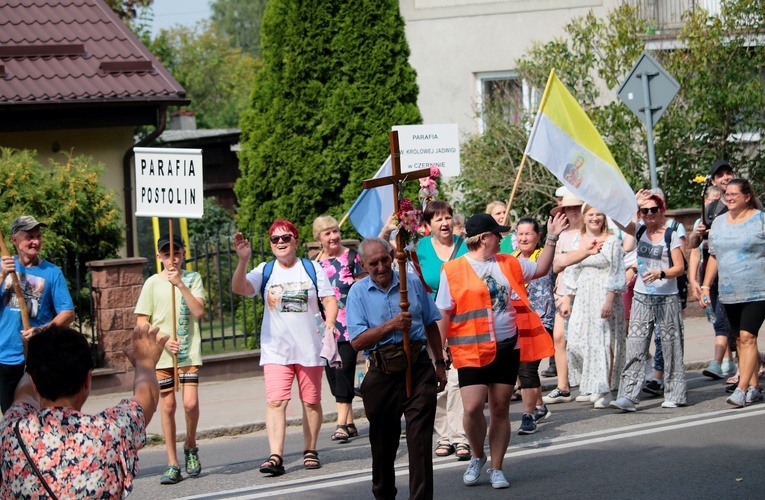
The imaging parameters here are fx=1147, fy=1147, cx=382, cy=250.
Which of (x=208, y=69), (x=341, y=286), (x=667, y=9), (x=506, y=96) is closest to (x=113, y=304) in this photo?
(x=341, y=286)

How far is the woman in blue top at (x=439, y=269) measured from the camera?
8.84 metres

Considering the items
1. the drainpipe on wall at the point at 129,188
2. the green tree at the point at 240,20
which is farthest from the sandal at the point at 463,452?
the green tree at the point at 240,20

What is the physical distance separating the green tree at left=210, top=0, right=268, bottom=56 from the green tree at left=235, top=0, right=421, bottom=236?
247 ft

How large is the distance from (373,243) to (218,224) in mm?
19977

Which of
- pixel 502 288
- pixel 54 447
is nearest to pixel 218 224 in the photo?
pixel 502 288

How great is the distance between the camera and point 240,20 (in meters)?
92.8

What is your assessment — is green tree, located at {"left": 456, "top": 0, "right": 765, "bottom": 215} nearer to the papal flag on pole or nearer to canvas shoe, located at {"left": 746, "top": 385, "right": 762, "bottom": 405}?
the papal flag on pole

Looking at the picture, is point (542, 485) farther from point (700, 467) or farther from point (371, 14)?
point (371, 14)

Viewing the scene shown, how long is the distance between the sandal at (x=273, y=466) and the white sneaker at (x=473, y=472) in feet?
4.85

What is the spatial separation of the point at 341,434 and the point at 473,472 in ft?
7.48

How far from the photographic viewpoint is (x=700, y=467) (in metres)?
7.84

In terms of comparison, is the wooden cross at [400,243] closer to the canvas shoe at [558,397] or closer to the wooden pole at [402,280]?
the wooden pole at [402,280]

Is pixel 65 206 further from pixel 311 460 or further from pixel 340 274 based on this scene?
pixel 311 460

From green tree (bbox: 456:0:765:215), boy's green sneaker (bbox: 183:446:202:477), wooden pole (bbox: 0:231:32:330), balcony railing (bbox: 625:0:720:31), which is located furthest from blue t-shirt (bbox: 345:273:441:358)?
balcony railing (bbox: 625:0:720:31)
